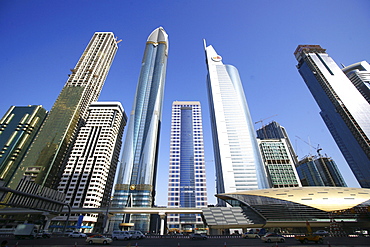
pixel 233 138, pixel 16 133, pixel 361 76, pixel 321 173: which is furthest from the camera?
pixel 321 173

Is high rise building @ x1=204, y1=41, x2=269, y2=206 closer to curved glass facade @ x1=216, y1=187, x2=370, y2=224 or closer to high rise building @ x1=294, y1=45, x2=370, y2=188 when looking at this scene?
curved glass facade @ x1=216, y1=187, x2=370, y2=224

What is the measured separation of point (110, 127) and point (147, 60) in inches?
2738

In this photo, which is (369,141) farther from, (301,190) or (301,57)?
(301,57)

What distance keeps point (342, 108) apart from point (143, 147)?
131848mm

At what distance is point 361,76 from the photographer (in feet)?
488

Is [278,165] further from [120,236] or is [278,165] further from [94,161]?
[94,161]

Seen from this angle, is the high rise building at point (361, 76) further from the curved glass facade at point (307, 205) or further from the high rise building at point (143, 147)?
the high rise building at point (143, 147)

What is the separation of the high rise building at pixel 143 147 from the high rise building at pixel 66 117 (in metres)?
36.7

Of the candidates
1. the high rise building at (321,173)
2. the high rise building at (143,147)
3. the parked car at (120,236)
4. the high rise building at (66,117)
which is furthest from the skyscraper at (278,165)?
the high rise building at (66,117)

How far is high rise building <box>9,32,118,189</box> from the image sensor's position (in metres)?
99.4

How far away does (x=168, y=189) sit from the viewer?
113 m

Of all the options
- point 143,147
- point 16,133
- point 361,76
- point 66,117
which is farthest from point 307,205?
point 16,133

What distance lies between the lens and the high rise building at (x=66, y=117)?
99381 millimetres

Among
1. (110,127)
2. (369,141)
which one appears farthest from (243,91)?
(110,127)
